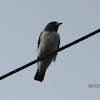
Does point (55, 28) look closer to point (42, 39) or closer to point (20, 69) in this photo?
point (42, 39)

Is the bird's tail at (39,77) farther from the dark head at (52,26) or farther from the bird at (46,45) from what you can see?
the dark head at (52,26)

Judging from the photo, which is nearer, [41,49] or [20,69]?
[20,69]

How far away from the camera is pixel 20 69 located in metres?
3.50

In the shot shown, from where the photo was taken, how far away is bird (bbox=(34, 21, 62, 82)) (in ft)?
20.6

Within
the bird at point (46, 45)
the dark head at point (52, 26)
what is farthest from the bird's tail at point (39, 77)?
the dark head at point (52, 26)

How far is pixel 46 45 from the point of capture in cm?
625

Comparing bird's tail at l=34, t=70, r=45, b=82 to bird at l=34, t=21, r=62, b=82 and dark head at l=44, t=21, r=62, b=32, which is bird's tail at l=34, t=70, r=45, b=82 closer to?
bird at l=34, t=21, r=62, b=82

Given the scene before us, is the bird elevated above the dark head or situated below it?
below

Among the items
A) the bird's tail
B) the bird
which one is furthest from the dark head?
the bird's tail

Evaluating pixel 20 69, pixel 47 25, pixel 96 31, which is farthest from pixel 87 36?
pixel 47 25

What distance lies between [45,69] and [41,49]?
643 mm

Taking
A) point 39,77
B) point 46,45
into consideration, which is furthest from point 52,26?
point 39,77

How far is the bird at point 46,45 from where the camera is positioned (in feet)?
20.6

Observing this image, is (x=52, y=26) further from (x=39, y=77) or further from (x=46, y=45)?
(x=39, y=77)
